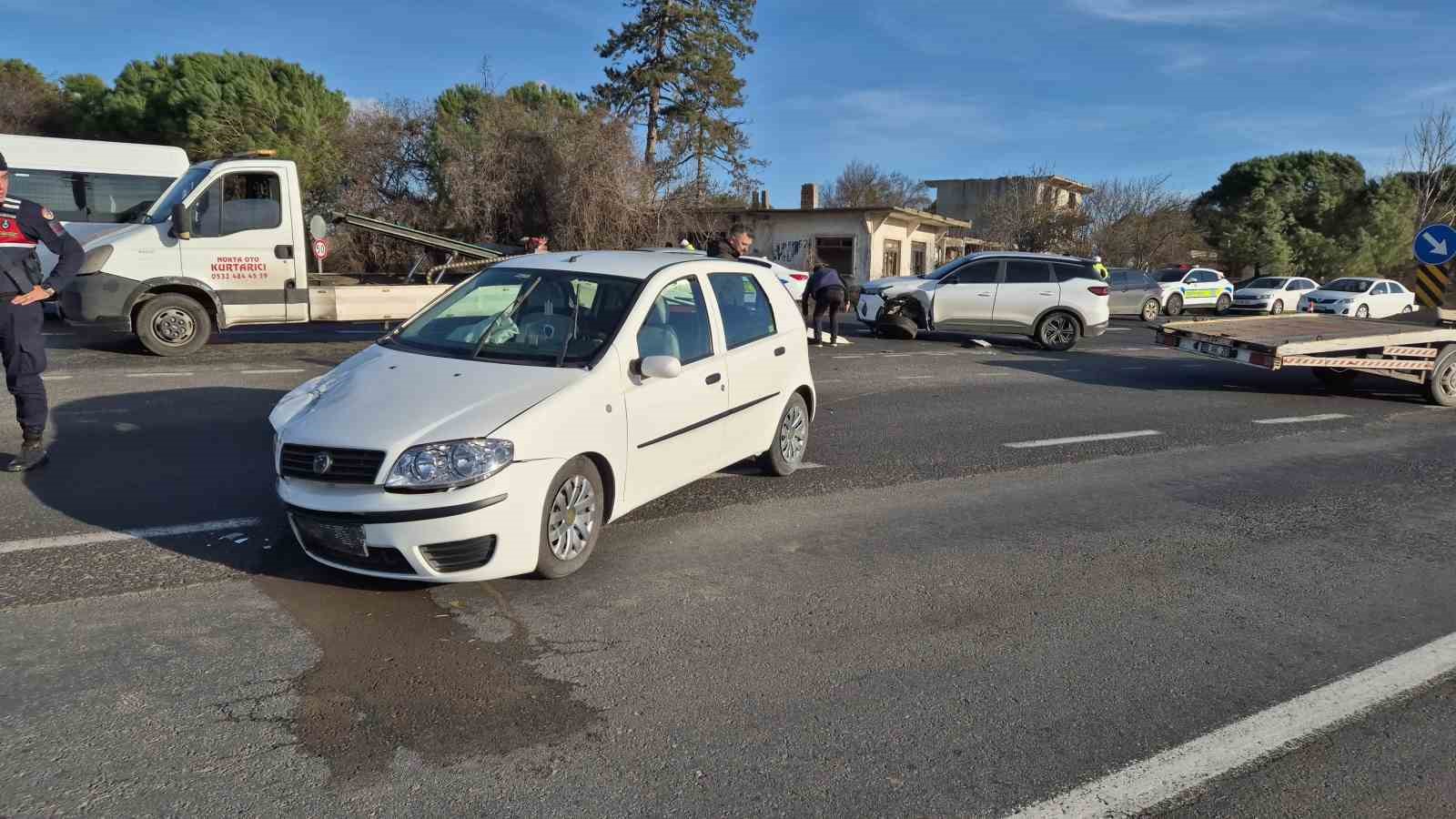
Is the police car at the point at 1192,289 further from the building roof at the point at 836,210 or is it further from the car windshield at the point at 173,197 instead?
the car windshield at the point at 173,197

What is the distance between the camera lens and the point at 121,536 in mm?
4754

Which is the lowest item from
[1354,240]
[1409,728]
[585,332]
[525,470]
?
[1409,728]

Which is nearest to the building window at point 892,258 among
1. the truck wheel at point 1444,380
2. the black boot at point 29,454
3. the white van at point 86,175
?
the truck wheel at point 1444,380

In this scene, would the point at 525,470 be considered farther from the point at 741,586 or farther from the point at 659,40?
the point at 659,40

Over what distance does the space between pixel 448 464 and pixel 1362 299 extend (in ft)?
107

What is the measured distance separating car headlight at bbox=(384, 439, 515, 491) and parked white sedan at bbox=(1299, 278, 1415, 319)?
31483mm

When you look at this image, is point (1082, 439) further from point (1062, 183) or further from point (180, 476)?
point (1062, 183)

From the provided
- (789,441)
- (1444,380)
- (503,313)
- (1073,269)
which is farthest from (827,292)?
(503,313)

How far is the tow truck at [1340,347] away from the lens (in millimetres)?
10758

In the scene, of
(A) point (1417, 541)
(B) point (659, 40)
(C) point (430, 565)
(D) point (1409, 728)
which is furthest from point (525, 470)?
(B) point (659, 40)

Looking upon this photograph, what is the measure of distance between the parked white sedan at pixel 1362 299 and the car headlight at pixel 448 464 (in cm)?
3148

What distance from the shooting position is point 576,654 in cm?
370

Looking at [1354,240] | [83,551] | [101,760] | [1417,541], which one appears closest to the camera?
[101,760]

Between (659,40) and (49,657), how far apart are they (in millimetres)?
34253
